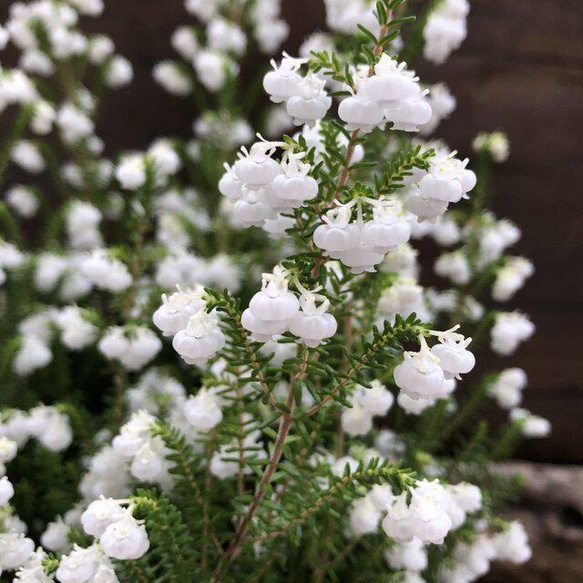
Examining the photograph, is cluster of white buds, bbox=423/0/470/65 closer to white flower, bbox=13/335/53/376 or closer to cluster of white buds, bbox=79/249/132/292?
cluster of white buds, bbox=79/249/132/292

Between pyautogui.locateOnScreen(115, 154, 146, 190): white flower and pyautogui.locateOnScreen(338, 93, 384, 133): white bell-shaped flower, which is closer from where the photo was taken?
pyautogui.locateOnScreen(338, 93, 384, 133): white bell-shaped flower

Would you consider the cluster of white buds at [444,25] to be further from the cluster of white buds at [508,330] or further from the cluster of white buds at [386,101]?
the cluster of white buds at [386,101]

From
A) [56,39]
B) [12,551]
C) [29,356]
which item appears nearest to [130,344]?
[29,356]

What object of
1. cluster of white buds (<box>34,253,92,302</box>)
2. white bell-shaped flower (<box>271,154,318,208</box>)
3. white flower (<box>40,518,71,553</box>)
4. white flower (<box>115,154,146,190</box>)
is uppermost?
white flower (<box>115,154,146,190</box>)

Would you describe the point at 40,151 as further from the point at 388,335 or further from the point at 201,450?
the point at 388,335

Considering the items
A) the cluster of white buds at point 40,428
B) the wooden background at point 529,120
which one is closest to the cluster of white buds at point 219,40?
the wooden background at point 529,120

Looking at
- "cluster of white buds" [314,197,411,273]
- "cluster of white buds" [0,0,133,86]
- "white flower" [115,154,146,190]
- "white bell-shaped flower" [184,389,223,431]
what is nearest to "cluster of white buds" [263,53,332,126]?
"cluster of white buds" [314,197,411,273]
